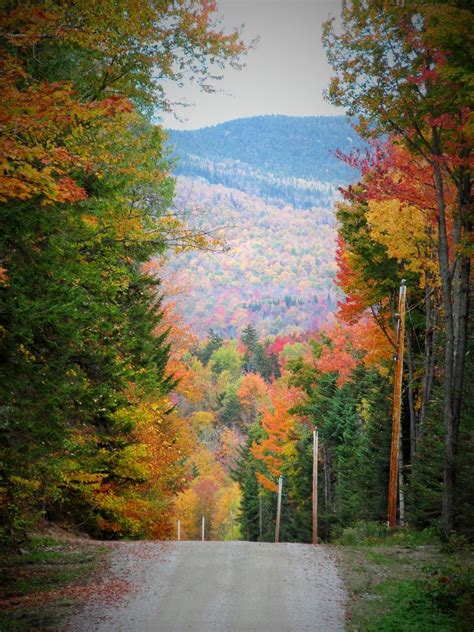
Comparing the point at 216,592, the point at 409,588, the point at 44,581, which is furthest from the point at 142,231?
the point at 409,588

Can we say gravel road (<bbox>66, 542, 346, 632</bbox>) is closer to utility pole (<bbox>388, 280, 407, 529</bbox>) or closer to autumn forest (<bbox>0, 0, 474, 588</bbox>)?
autumn forest (<bbox>0, 0, 474, 588</bbox>)

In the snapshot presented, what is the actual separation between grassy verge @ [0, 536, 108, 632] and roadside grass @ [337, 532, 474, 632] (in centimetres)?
402

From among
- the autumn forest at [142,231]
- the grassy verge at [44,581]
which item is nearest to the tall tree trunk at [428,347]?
the autumn forest at [142,231]

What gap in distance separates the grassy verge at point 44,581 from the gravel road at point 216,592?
0.34 metres

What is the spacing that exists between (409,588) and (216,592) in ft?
9.88

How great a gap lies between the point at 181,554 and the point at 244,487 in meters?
48.2

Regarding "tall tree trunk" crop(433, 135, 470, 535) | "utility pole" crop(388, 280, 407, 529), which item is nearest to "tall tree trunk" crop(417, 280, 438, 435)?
"utility pole" crop(388, 280, 407, 529)

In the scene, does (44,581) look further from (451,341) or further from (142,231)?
(451,341)

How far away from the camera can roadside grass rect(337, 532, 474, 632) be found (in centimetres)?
761

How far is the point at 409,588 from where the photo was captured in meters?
9.40

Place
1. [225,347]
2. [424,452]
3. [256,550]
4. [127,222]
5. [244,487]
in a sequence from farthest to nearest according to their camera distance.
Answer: [225,347], [244,487], [424,452], [256,550], [127,222]

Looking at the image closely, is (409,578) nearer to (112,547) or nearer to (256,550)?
(256,550)

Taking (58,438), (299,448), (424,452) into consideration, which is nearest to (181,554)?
(58,438)

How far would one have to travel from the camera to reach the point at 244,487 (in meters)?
59.4
